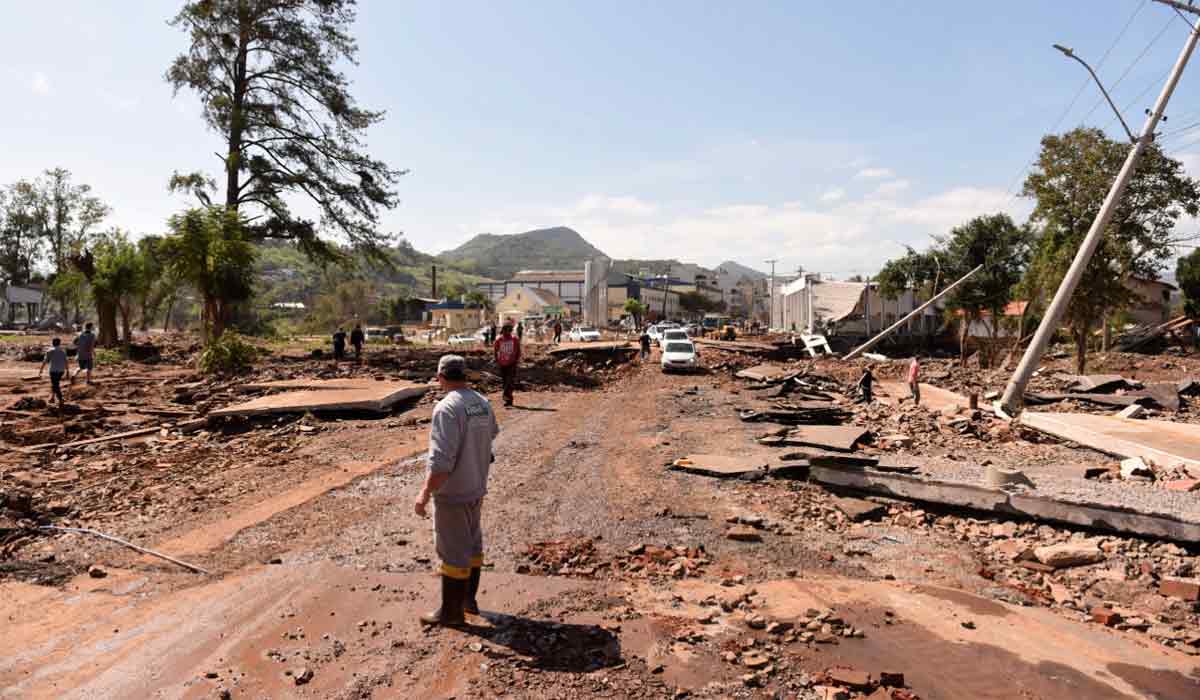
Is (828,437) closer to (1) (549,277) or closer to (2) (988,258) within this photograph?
(2) (988,258)

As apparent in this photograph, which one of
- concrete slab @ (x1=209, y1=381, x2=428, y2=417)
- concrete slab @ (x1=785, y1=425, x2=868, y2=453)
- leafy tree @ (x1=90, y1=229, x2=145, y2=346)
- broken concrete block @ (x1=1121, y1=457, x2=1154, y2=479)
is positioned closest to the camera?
broken concrete block @ (x1=1121, y1=457, x2=1154, y2=479)

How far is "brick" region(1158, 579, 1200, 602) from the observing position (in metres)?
5.17

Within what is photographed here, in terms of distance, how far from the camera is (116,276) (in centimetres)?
3012

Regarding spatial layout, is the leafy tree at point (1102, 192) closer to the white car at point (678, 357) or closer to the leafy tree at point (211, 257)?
the white car at point (678, 357)

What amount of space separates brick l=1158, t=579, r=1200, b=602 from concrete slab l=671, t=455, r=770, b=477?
4.01 m

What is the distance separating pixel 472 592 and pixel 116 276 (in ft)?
107

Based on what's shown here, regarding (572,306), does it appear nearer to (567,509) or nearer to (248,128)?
(248,128)

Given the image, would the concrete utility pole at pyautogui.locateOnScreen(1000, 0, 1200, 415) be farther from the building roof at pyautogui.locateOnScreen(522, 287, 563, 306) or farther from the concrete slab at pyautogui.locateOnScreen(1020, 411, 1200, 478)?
the building roof at pyautogui.locateOnScreen(522, 287, 563, 306)

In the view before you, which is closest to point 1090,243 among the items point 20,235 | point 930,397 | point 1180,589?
point 930,397

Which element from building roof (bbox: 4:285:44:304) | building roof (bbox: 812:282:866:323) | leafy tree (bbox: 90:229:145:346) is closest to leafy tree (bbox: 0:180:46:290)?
building roof (bbox: 4:285:44:304)

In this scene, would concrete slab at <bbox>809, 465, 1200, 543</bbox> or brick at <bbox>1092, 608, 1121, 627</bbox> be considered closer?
brick at <bbox>1092, 608, 1121, 627</bbox>

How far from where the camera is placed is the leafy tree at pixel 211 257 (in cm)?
2377

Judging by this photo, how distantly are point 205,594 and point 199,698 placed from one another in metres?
1.50

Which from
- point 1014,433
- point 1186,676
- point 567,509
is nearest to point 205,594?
point 567,509
